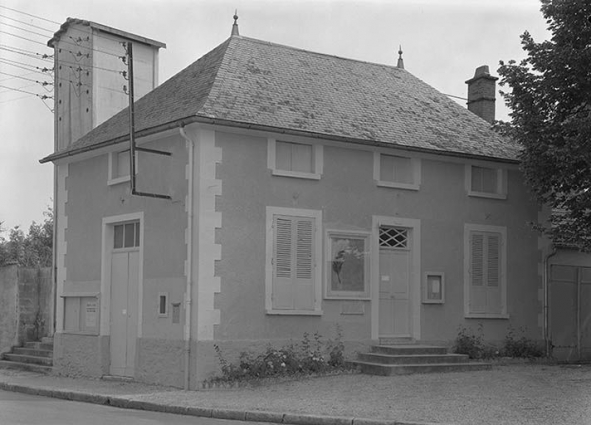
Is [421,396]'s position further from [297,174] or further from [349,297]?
[297,174]

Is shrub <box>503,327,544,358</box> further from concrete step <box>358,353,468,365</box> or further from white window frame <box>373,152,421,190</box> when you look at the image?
white window frame <box>373,152,421,190</box>

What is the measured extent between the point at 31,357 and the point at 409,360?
9.94 m

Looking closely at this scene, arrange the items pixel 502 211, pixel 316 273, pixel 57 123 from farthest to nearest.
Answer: pixel 57 123 < pixel 502 211 < pixel 316 273

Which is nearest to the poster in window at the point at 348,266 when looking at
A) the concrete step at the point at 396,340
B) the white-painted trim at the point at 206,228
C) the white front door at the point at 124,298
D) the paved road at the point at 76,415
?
the concrete step at the point at 396,340

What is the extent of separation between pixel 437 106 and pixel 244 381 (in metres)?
9.56

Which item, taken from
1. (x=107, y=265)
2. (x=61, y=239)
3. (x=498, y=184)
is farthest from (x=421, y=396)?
(x=61, y=239)

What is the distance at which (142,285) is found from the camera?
18.8 m

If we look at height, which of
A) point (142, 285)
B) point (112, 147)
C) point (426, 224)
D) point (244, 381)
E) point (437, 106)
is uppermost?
Answer: point (437, 106)

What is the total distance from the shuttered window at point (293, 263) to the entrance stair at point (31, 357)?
21.8 feet

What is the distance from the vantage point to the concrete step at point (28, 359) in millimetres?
21938

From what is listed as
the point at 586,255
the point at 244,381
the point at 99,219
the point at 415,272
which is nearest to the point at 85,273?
the point at 99,219

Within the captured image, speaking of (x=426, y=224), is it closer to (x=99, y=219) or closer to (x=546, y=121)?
(x=546, y=121)

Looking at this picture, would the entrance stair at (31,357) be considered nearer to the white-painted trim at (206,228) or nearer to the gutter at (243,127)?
the gutter at (243,127)

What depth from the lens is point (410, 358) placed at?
A: 1850 centimetres
